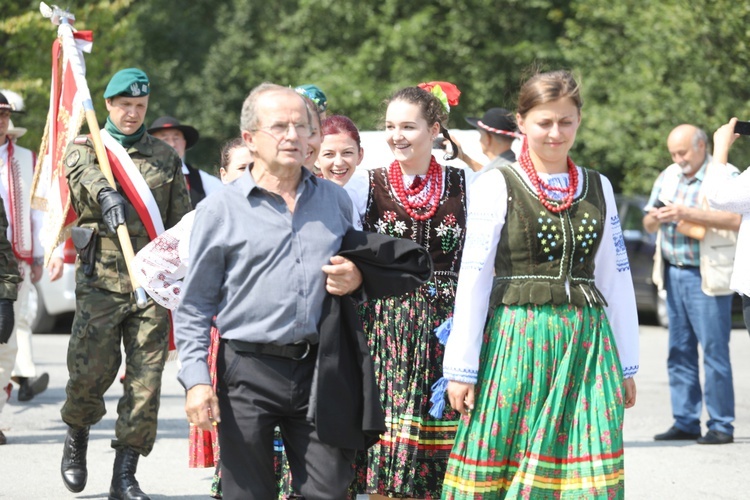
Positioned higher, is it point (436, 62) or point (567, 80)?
point (436, 62)

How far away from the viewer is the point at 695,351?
9.15 metres

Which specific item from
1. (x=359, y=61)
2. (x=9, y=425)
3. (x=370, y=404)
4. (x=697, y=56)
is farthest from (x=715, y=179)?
(x=359, y=61)

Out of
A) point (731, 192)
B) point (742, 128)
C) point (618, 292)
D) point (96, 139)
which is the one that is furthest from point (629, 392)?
point (96, 139)

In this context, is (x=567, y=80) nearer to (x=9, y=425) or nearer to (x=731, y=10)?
(x=9, y=425)

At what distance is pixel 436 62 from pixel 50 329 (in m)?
13.5

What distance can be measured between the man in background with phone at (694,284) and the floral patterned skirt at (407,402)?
3698 millimetres

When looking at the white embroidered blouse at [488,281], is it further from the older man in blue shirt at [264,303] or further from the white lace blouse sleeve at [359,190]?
the white lace blouse sleeve at [359,190]

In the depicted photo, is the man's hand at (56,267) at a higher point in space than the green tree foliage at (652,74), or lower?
lower

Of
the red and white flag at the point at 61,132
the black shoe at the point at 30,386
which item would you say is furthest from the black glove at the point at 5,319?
the black shoe at the point at 30,386

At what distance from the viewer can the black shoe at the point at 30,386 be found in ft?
34.2

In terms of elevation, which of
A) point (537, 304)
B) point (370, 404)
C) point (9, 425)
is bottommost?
point (9, 425)

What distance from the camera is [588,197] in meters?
4.80

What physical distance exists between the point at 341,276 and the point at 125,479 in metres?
2.65

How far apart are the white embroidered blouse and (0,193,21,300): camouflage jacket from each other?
3925mm
